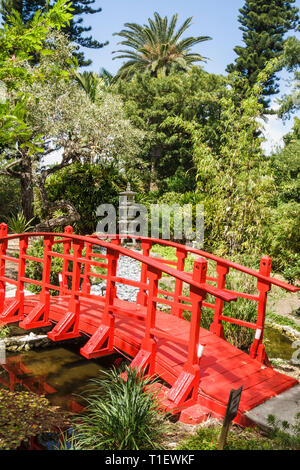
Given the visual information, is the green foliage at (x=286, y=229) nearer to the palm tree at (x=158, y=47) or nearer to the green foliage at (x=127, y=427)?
the green foliage at (x=127, y=427)

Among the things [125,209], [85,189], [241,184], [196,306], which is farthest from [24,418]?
[85,189]

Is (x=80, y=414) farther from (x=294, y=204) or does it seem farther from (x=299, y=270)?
(x=294, y=204)

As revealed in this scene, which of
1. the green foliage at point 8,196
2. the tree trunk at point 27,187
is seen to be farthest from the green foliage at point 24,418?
the green foliage at point 8,196

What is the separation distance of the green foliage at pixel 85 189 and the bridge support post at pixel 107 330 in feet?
36.3

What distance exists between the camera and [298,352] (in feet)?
21.9

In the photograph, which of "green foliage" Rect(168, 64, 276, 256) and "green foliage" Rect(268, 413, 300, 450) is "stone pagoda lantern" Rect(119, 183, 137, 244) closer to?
"green foliage" Rect(168, 64, 276, 256)

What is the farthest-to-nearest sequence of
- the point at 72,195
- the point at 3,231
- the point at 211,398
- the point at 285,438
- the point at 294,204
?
1. the point at 72,195
2. the point at 294,204
3. the point at 3,231
4. the point at 211,398
5. the point at 285,438

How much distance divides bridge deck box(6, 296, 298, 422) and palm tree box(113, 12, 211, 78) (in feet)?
72.2

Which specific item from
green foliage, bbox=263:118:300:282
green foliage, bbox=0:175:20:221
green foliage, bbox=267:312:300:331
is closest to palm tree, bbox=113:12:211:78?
green foliage, bbox=0:175:20:221

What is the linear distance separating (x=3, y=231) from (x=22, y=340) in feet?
6.06

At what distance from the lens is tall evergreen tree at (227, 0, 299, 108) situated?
24372 mm
